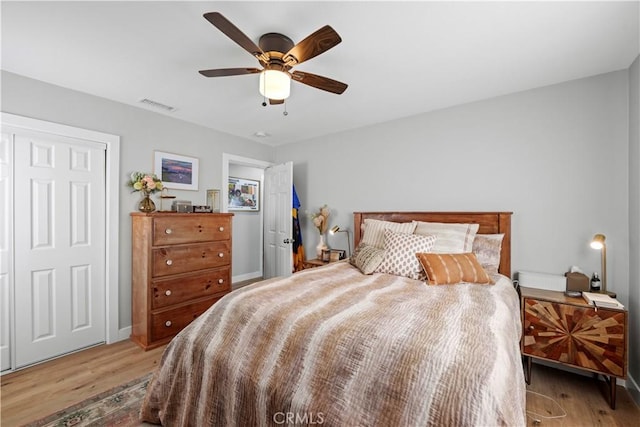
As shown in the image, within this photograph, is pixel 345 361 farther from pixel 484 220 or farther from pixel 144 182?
pixel 144 182

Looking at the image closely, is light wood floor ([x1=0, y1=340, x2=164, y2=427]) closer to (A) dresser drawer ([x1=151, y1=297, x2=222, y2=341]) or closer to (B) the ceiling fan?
(A) dresser drawer ([x1=151, y1=297, x2=222, y2=341])

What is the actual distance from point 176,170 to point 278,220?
150 cm

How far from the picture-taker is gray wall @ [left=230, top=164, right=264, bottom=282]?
16.1 ft

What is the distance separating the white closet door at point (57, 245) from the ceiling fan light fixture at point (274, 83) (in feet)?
6.60

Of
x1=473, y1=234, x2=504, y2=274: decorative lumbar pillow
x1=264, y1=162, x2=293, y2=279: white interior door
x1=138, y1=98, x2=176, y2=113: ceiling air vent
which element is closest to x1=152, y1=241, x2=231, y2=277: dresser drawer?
x1=264, y1=162, x2=293, y2=279: white interior door

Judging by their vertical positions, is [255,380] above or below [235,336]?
below

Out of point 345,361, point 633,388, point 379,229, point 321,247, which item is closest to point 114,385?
point 345,361

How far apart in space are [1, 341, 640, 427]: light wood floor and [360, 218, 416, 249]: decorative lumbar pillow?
5.00 feet

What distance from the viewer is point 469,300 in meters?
1.58

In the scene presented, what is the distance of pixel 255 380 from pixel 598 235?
264cm

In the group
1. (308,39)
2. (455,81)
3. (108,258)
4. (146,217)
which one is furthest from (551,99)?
(108,258)

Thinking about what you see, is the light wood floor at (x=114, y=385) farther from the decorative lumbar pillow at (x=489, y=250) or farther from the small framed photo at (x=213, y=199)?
the small framed photo at (x=213, y=199)

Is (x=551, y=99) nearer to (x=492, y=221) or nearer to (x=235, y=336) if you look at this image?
(x=492, y=221)

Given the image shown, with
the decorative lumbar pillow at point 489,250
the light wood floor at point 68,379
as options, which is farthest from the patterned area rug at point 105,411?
the decorative lumbar pillow at point 489,250
